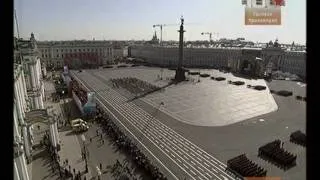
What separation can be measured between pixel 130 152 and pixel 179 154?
3.65m

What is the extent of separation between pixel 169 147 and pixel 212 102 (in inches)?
635

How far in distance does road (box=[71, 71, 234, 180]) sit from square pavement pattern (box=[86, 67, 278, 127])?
3.46 metres

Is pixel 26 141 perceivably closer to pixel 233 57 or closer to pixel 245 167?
pixel 245 167

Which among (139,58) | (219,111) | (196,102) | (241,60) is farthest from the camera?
(139,58)

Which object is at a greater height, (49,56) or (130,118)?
(49,56)

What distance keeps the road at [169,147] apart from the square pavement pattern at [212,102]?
3.46m

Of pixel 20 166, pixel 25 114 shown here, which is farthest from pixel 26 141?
pixel 20 166

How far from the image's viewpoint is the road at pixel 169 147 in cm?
1841

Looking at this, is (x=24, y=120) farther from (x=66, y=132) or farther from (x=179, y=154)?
(x=179, y=154)

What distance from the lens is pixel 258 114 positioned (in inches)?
1222

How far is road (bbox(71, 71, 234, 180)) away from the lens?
60.4 ft
